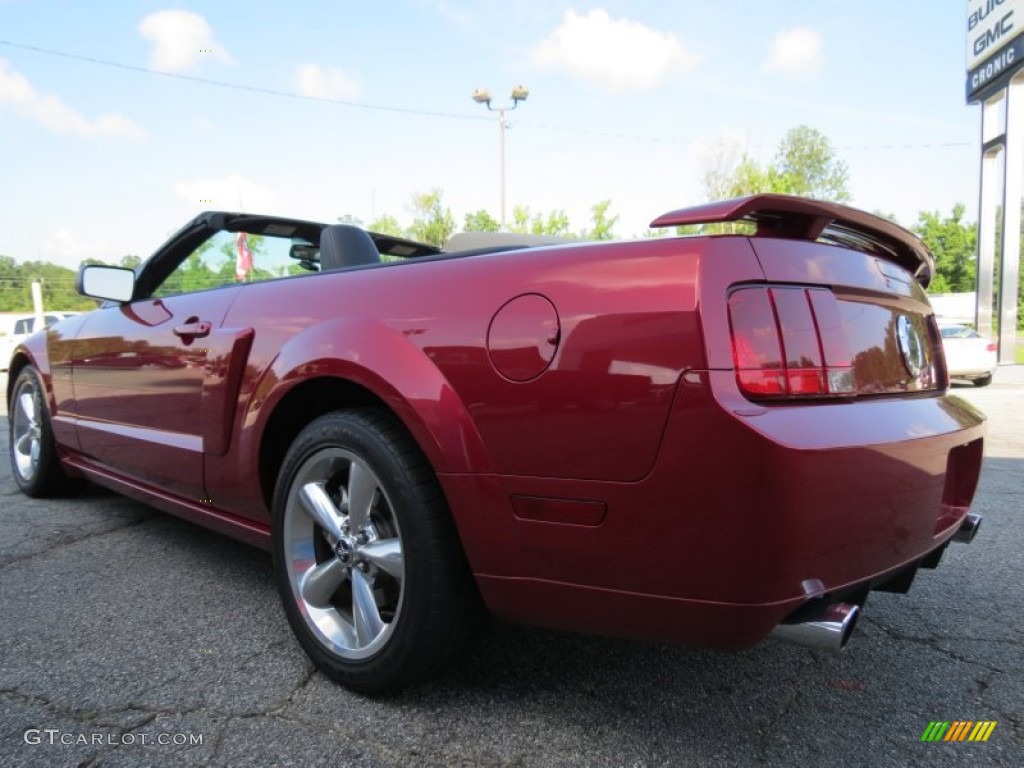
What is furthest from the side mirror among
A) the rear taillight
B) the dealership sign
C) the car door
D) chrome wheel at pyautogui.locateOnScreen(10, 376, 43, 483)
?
the dealership sign

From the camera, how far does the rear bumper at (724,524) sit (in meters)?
1.35

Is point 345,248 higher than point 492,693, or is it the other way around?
point 345,248

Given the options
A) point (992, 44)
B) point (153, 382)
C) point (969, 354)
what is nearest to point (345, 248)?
point (153, 382)

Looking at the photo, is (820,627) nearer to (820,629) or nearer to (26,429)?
(820,629)

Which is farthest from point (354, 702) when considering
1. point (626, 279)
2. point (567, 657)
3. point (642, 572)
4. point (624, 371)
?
point (626, 279)

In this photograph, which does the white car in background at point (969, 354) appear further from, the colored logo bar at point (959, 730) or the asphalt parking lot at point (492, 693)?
the colored logo bar at point (959, 730)

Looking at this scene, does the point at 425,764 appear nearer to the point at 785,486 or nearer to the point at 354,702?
the point at 354,702

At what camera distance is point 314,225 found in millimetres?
3369

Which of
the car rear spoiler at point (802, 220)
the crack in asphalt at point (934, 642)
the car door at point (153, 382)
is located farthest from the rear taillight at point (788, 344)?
the car door at point (153, 382)

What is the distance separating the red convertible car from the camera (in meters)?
1.39

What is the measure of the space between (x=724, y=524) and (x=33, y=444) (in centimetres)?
Answer: 412

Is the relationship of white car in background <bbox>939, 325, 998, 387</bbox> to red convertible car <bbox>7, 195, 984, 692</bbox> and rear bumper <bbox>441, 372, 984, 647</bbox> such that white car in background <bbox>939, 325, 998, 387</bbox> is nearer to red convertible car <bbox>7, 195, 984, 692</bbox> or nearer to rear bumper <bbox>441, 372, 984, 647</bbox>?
red convertible car <bbox>7, 195, 984, 692</bbox>

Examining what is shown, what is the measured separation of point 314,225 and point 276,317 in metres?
1.26

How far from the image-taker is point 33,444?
4.04 meters
